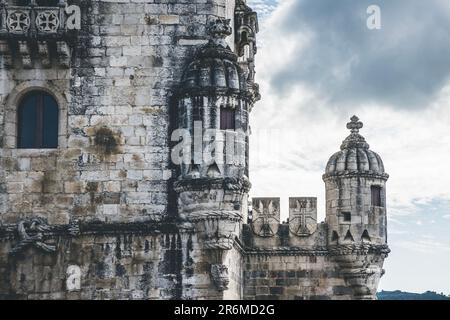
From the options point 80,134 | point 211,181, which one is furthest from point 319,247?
point 80,134

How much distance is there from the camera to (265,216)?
114 ft

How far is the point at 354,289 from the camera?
34.8 metres

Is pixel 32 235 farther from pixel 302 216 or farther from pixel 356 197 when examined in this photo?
pixel 356 197

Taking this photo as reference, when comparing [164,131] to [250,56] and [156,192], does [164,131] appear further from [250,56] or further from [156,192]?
[250,56]

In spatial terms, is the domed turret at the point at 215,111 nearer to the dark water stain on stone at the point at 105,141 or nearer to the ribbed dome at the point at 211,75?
the ribbed dome at the point at 211,75

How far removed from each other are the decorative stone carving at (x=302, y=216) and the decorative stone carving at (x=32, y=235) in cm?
718

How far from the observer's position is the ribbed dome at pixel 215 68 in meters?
31.4

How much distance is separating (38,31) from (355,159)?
383 inches

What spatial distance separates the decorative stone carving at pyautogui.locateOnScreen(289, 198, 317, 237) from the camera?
34688mm

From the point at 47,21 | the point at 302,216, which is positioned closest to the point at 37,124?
the point at 47,21

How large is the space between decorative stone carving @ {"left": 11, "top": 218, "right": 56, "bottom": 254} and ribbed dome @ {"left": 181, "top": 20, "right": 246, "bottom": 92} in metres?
5.11

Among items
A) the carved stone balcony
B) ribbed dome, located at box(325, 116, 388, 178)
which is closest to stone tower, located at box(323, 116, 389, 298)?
ribbed dome, located at box(325, 116, 388, 178)

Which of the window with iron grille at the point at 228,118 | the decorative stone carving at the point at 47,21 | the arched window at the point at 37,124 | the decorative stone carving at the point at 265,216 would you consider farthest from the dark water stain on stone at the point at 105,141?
the decorative stone carving at the point at 265,216

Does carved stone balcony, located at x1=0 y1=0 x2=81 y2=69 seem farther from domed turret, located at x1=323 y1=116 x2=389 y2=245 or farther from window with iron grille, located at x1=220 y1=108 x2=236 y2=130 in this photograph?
domed turret, located at x1=323 y1=116 x2=389 y2=245
